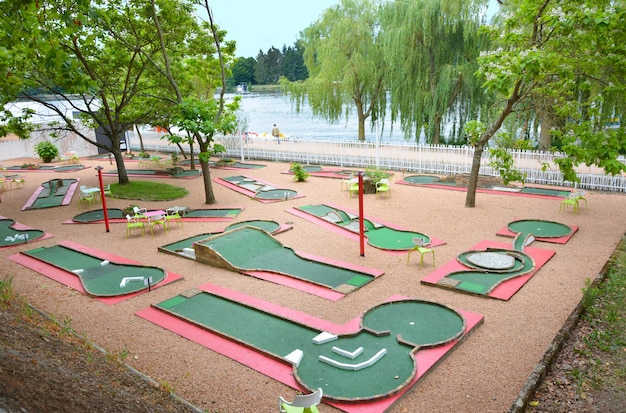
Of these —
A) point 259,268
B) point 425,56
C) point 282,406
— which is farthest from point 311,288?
point 425,56

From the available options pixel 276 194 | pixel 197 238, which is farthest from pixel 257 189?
pixel 197 238

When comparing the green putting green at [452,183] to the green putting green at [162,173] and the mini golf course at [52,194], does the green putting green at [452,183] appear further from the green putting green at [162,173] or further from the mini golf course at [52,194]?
the mini golf course at [52,194]

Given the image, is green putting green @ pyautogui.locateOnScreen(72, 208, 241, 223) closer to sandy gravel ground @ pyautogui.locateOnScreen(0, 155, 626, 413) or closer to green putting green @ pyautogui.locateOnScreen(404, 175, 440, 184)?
sandy gravel ground @ pyautogui.locateOnScreen(0, 155, 626, 413)

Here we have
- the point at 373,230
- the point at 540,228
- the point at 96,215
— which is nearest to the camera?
the point at 540,228

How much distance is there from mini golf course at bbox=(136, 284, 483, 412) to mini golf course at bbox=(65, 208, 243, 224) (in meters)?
5.24

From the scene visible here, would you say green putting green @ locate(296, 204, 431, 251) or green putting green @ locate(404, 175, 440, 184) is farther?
green putting green @ locate(404, 175, 440, 184)

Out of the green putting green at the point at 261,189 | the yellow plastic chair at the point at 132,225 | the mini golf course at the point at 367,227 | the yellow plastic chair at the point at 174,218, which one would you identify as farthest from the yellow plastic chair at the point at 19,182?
the mini golf course at the point at 367,227

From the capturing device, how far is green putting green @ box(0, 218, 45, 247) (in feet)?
38.1

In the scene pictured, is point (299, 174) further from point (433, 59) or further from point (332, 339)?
point (332, 339)

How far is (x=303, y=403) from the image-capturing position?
4.29 meters

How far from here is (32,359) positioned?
4.46 m

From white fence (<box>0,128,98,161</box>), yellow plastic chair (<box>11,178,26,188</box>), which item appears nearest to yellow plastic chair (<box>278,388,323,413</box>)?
yellow plastic chair (<box>11,178,26,188</box>)

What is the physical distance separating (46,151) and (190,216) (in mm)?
16311

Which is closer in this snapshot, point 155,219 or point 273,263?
point 273,263
